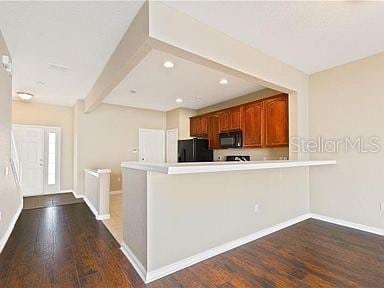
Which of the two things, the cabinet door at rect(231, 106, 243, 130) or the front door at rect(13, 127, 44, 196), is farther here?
the front door at rect(13, 127, 44, 196)

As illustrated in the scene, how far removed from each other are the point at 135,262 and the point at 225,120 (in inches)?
156

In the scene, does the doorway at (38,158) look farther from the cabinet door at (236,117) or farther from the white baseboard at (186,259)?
the cabinet door at (236,117)

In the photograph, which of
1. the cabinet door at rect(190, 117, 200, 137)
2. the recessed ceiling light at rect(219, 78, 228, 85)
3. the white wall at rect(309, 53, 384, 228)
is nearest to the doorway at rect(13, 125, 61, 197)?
the cabinet door at rect(190, 117, 200, 137)

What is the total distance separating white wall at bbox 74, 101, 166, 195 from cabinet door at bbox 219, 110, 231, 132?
105 inches

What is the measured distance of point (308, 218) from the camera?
389cm

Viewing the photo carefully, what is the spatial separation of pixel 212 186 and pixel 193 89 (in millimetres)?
2927

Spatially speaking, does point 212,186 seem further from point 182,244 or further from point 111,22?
point 111,22

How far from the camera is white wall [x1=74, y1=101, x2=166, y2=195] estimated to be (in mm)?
5984

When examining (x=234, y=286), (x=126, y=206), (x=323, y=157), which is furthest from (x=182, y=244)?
(x=323, y=157)

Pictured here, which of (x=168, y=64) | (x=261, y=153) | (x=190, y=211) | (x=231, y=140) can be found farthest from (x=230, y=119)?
(x=190, y=211)

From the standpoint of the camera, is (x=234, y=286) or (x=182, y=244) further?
(x=182, y=244)

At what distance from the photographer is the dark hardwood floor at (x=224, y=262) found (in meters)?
2.03

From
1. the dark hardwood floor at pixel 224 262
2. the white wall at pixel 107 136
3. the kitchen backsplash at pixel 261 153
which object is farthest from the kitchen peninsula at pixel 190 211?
the white wall at pixel 107 136

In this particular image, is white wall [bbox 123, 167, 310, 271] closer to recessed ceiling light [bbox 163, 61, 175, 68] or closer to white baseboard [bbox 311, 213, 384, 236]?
white baseboard [bbox 311, 213, 384, 236]
